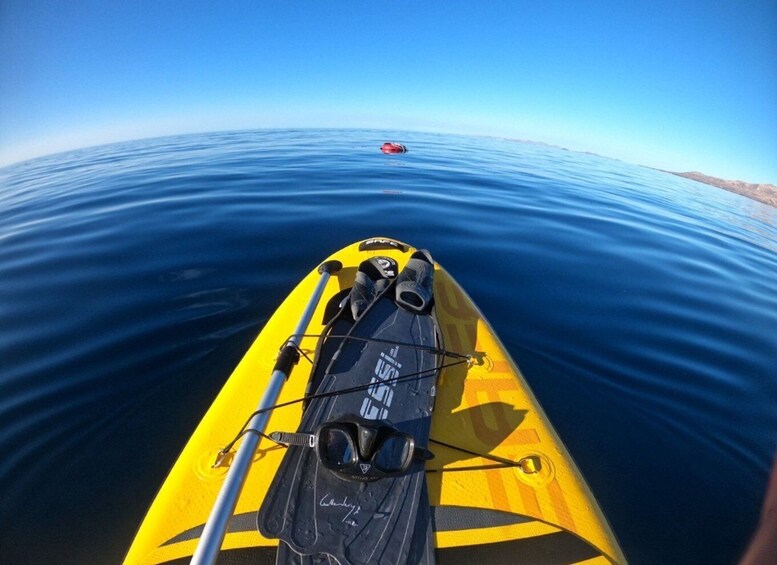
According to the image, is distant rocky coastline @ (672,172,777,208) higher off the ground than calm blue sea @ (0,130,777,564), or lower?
higher

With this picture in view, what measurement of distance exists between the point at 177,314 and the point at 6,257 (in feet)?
18.3

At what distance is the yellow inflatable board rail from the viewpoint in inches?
68.9

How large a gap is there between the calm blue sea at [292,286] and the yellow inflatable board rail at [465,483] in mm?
1069

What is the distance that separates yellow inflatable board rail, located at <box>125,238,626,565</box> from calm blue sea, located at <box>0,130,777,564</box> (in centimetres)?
107

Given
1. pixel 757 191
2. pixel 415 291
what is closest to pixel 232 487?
pixel 415 291

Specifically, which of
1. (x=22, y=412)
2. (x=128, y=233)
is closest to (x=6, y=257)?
(x=128, y=233)

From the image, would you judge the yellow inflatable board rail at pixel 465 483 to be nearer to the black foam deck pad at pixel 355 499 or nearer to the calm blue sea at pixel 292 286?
the black foam deck pad at pixel 355 499

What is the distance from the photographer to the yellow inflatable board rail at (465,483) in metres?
1.75

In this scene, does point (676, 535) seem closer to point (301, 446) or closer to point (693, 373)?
point (693, 373)

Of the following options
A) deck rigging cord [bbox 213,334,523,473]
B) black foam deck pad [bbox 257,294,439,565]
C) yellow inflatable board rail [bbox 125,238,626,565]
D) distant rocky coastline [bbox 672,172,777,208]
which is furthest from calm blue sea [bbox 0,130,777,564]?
distant rocky coastline [bbox 672,172,777,208]

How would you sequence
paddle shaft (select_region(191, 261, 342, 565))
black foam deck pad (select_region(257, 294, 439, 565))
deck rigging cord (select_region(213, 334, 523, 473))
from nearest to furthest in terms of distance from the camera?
paddle shaft (select_region(191, 261, 342, 565)) → black foam deck pad (select_region(257, 294, 439, 565)) → deck rigging cord (select_region(213, 334, 523, 473))

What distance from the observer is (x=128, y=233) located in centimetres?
785

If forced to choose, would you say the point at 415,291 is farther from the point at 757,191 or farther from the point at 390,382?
the point at 757,191

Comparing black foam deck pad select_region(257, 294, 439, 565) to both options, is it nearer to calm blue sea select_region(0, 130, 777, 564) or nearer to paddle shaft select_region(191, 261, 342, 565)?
paddle shaft select_region(191, 261, 342, 565)
